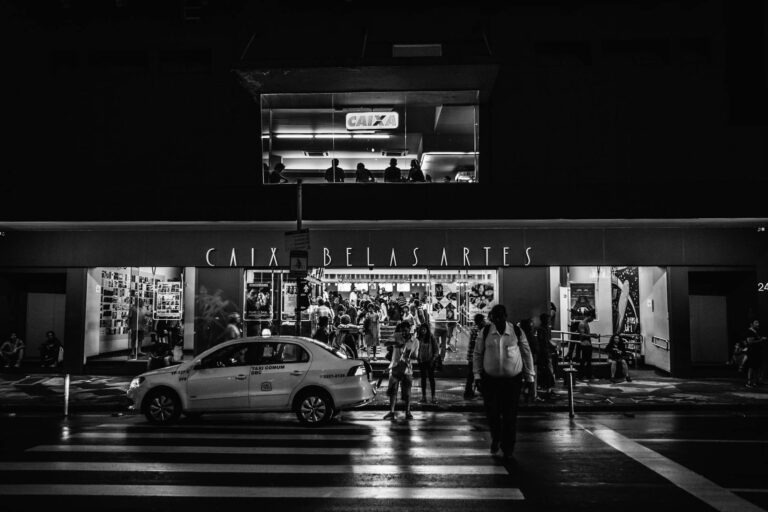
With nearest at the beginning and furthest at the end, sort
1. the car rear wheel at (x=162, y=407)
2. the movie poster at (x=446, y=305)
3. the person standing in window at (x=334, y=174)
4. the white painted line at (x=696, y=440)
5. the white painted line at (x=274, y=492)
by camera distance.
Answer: the white painted line at (x=274, y=492)
the white painted line at (x=696, y=440)
the car rear wheel at (x=162, y=407)
the person standing in window at (x=334, y=174)
the movie poster at (x=446, y=305)

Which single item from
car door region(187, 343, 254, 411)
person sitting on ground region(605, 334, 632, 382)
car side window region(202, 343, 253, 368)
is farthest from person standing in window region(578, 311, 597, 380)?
car door region(187, 343, 254, 411)

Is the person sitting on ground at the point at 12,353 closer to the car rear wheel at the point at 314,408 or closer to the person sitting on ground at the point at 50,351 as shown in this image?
the person sitting on ground at the point at 50,351

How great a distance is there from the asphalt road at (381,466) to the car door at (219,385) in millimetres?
421

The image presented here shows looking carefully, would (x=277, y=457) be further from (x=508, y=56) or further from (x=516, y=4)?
(x=516, y=4)

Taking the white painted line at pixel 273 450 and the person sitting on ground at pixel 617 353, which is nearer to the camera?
the white painted line at pixel 273 450

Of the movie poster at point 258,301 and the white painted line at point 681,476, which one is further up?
the movie poster at point 258,301

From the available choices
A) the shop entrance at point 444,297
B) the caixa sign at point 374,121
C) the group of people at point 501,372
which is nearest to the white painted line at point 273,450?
the group of people at point 501,372

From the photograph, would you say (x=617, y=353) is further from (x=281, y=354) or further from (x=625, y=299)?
(x=281, y=354)

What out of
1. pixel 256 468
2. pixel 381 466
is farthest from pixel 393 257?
pixel 256 468

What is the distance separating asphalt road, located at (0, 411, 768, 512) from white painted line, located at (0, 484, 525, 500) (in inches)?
0.9

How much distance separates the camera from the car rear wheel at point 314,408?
10047 millimetres

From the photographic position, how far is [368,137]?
17.5m

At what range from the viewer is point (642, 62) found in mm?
17500

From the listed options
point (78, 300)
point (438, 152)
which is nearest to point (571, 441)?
point (438, 152)
